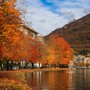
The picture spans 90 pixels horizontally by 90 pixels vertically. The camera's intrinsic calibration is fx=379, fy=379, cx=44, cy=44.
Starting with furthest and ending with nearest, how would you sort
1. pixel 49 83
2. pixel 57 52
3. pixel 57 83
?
pixel 57 52 < pixel 49 83 < pixel 57 83

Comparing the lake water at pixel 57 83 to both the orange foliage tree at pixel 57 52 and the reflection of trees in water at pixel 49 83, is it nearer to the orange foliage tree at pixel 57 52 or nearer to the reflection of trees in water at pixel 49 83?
the reflection of trees in water at pixel 49 83

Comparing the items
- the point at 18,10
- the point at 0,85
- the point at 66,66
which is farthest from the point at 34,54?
the point at 0,85

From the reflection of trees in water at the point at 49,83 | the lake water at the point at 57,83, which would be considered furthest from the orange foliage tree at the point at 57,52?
the reflection of trees in water at the point at 49,83

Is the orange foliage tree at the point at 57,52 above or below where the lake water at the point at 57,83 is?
above

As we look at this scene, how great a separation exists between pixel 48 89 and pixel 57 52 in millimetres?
120133

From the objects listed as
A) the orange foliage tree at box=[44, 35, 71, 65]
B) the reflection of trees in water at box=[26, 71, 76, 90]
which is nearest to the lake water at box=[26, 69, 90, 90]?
the reflection of trees in water at box=[26, 71, 76, 90]

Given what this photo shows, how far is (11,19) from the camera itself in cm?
4934

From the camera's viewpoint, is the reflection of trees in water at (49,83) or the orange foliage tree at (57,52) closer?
the reflection of trees in water at (49,83)

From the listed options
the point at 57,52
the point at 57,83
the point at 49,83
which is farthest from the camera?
the point at 57,52

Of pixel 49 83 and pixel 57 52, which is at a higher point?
pixel 57 52

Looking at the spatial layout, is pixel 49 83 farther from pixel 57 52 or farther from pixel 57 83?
pixel 57 52

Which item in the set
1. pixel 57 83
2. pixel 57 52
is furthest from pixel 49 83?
pixel 57 52

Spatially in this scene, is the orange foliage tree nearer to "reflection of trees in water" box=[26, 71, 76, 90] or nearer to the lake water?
the lake water

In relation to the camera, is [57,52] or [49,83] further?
[57,52]
